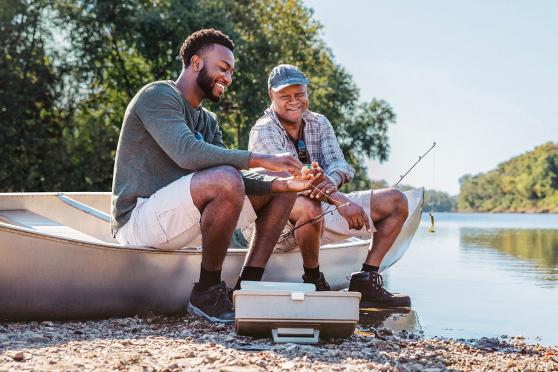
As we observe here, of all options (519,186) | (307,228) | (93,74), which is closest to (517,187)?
(519,186)

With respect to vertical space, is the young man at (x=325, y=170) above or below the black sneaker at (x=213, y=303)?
above

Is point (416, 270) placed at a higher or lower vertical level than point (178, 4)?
lower

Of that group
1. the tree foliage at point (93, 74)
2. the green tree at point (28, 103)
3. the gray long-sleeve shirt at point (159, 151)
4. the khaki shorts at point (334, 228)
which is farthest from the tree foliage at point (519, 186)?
the gray long-sleeve shirt at point (159, 151)

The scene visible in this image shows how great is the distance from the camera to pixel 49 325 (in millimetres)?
4180

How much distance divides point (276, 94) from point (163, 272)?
1.31m

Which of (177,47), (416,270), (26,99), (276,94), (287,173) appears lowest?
(416,270)

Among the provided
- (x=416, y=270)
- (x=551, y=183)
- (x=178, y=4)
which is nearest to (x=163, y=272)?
(x=416, y=270)

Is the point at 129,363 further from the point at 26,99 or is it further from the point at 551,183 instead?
the point at 551,183

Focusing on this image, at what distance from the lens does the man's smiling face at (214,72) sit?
448 centimetres

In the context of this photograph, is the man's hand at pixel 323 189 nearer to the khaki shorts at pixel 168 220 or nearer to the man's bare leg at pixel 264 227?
the man's bare leg at pixel 264 227

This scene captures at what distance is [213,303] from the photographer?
4.15 meters

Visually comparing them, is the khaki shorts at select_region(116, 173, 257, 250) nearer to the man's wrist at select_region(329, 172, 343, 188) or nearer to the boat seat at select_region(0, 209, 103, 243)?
the man's wrist at select_region(329, 172, 343, 188)

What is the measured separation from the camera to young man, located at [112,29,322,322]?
13.3 ft

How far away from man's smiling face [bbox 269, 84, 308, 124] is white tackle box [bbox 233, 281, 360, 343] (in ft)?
5.74
